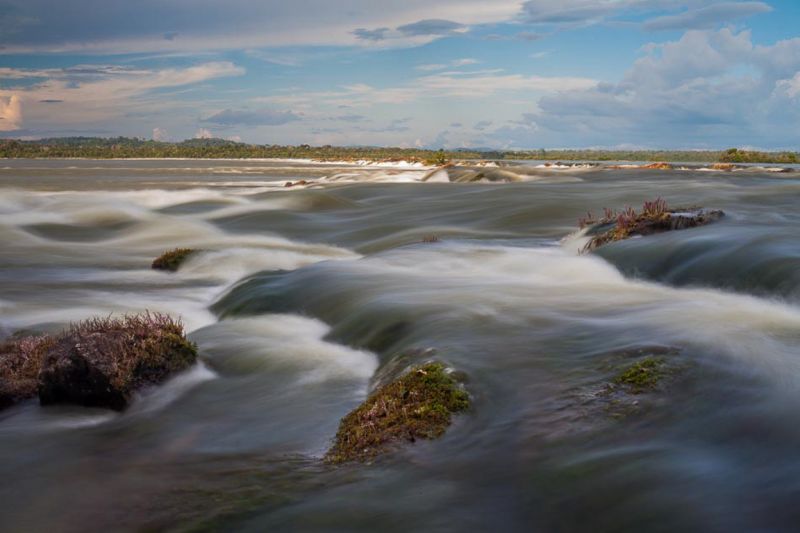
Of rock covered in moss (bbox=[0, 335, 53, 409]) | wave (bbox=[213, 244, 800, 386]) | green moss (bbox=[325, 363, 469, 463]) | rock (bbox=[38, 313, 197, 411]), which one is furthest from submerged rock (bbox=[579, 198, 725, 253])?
rock covered in moss (bbox=[0, 335, 53, 409])

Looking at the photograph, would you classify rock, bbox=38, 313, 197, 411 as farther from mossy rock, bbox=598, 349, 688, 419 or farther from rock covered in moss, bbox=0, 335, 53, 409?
mossy rock, bbox=598, 349, 688, 419

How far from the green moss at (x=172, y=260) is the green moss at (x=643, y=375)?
14846 mm

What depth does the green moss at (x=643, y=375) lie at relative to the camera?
23.3 feet

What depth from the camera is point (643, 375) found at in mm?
7312

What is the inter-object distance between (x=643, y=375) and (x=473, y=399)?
1.62m

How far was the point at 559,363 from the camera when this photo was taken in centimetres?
815

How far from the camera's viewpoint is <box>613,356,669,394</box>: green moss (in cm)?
709

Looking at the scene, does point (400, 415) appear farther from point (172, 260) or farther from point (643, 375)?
point (172, 260)

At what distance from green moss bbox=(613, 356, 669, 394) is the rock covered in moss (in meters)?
6.79

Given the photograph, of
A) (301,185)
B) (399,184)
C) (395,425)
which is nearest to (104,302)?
(395,425)

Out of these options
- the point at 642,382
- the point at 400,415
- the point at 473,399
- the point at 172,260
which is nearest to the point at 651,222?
the point at 642,382

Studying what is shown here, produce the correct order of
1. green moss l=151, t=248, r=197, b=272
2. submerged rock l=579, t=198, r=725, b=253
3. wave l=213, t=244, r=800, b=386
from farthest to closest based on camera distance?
green moss l=151, t=248, r=197, b=272 → submerged rock l=579, t=198, r=725, b=253 → wave l=213, t=244, r=800, b=386

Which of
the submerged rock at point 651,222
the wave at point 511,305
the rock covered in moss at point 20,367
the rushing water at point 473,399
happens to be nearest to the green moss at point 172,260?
the rushing water at point 473,399

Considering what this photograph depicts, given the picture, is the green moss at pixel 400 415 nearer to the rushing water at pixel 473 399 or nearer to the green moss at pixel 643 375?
the rushing water at pixel 473 399
